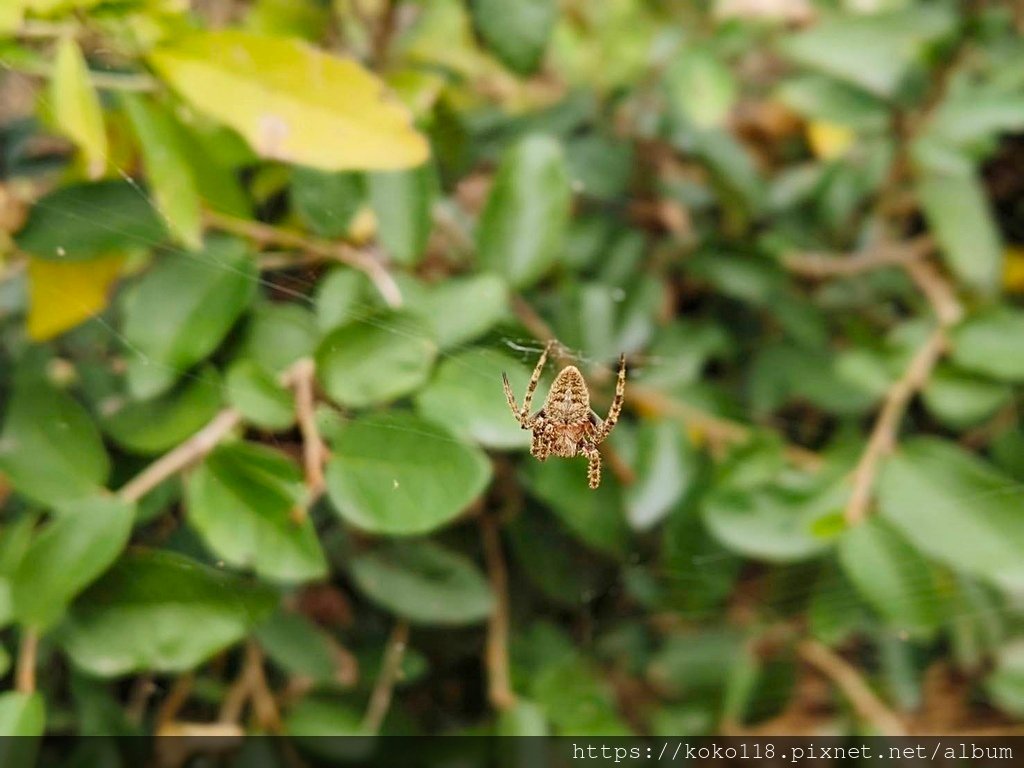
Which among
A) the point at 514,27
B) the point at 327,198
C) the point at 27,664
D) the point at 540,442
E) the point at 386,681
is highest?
the point at 514,27

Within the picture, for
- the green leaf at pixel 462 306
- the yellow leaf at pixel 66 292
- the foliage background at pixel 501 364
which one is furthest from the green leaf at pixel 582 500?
the yellow leaf at pixel 66 292

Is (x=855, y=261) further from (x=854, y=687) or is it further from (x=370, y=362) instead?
(x=370, y=362)

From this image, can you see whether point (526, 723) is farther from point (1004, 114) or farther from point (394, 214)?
point (1004, 114)

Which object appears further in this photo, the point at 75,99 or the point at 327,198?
the point at 327,198

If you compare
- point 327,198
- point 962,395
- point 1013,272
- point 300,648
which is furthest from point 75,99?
point 1013,272

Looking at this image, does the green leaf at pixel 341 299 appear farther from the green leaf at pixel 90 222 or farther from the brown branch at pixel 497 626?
the brown branch at pixel 497 626
